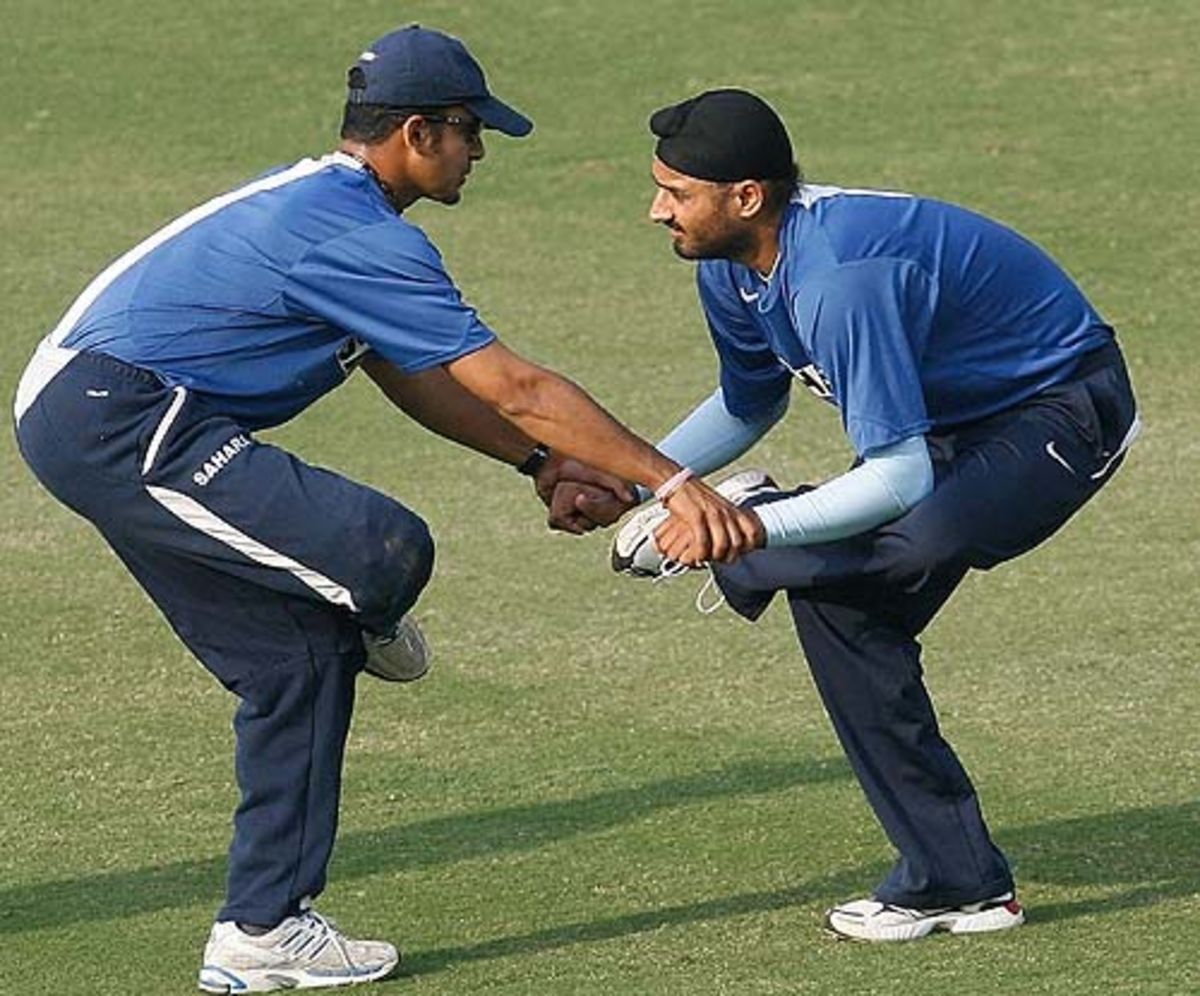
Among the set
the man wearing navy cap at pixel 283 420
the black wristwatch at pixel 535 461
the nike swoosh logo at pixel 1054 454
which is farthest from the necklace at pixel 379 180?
the nike swoosh logo at pixel 1054 454

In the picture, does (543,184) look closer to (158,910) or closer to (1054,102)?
(1054,102)

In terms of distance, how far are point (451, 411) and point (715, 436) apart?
0.66 metres

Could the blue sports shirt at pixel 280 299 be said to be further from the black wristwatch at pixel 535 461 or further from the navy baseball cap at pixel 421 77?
the black wristwatch at pixel 535 461

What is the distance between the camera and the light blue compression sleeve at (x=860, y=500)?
5.93m

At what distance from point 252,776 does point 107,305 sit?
102cm

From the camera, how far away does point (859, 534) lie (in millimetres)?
6117

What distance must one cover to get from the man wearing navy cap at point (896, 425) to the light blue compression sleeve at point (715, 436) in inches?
13.9

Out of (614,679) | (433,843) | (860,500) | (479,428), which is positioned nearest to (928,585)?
(860,500)

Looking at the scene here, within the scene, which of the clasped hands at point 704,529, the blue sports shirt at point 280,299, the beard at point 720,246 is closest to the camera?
the blue sports shirt at point 280,299

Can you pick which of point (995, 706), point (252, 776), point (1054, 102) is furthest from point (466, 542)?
point (1054, 102)

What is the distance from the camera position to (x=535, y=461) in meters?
6.71

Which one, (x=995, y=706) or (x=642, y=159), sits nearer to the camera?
(x=995, y=706)

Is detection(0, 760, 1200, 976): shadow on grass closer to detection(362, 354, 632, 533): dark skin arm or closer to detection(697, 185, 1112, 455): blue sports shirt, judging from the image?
detection(362, 354, 632, 533): dark skin arm

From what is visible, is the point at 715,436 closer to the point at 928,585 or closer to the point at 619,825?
the point at 928,585
